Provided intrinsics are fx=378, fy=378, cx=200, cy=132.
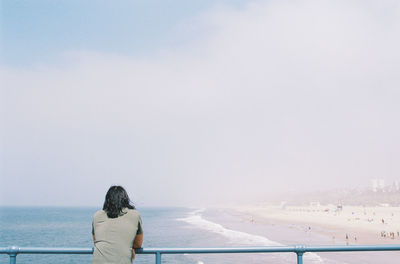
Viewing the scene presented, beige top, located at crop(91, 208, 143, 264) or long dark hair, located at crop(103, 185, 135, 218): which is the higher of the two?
long dark hair, located at crop(103, 185, 135, 218)

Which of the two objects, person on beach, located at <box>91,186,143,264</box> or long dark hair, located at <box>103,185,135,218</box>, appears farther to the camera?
long dark hair, located at <box>103,185,135,218</box>

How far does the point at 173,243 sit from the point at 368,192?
160 metres

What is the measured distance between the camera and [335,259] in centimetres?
2242

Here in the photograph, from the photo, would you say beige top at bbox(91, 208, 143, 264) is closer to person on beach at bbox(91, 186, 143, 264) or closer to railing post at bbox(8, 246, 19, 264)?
person on beach at bbox(91, 186, 143, 264)

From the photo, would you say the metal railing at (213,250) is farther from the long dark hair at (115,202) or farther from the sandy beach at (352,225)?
the sandy beach at (352,225)

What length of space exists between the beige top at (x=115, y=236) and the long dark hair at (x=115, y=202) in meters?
0.04

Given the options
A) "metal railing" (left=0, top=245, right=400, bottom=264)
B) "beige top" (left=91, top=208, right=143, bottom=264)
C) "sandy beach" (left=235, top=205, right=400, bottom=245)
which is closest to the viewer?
"beige top" (left=91, top=208, right=143, bottom=264)

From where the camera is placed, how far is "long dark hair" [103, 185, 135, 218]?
3.34m

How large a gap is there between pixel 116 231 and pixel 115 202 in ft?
0.86

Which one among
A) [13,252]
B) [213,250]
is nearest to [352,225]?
[213,250]

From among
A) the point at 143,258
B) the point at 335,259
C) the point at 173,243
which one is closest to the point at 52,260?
the point at 143,258

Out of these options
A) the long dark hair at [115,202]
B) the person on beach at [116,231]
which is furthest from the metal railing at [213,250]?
the long dark hair at [115,202]

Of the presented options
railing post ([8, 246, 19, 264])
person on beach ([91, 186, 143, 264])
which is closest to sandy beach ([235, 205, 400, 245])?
person on beach ([91, 186, 143, 264])

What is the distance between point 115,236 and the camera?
3.22 meters
